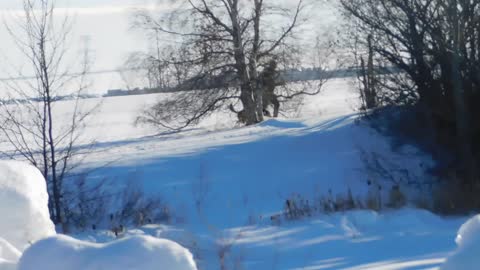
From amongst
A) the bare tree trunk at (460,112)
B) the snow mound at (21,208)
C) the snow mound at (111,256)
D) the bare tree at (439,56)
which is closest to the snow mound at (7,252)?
the snow mound at (21,208)

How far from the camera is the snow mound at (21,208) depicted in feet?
12.1

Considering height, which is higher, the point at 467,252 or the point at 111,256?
the point at 111,256

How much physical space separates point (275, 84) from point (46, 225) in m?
30.2

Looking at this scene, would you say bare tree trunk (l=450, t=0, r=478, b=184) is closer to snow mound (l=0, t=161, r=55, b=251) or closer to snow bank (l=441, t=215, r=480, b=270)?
snow mound (l=0, t=161, r=55, b=251)

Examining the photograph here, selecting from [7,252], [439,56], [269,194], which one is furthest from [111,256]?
[439,56]

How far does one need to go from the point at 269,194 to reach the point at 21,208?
15.1 m

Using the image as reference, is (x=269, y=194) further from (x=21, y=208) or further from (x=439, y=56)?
(x=21, y=208)

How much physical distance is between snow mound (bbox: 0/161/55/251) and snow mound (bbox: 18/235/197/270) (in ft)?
2.29

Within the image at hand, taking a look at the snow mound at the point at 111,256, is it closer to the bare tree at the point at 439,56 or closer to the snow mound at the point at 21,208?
the snow mound at the point at 21,208

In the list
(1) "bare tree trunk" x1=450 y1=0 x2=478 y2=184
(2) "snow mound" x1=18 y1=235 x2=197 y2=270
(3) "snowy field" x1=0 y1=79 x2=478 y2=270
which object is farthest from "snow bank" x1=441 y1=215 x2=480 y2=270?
(1) "bare tree trunk" x1=450 y1=0 x2=478 y2=184

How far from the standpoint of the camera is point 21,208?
3699 millimetres

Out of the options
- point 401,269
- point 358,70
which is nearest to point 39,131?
Answer: point 401,269

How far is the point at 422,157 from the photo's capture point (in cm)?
1964

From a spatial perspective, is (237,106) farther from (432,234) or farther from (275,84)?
(432,234)
